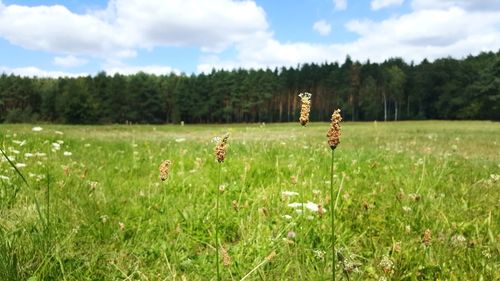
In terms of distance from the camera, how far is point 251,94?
13462 cm

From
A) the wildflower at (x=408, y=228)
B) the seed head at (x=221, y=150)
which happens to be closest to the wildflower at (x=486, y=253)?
the wildflower at (x=408, y=228)

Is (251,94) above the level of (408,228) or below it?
above

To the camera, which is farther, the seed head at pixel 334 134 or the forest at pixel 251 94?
the forest at pixel 251 94

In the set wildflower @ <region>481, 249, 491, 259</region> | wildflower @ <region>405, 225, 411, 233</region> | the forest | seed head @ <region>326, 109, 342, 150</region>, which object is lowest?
wildflower @ <region>481, 249, 491, 259</region>

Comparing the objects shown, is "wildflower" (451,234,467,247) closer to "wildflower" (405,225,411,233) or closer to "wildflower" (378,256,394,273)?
"wildflower" (405,225,411,233)

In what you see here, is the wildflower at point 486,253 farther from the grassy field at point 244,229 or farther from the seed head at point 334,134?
the seed head at point 334,134

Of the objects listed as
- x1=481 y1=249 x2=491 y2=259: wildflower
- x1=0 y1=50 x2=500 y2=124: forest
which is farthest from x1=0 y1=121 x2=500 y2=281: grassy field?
x1=0 y1=50 x2=500 y2=124: forest

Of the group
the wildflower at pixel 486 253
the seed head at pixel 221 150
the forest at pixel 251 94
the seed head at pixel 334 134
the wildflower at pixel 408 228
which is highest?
the forest at pixel 251 94

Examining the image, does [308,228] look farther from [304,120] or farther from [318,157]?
[318,157]

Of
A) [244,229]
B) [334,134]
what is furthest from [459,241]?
[334,134]

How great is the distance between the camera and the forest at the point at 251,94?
379ft

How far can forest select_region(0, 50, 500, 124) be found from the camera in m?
115

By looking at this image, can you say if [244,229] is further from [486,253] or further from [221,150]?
[221,150]

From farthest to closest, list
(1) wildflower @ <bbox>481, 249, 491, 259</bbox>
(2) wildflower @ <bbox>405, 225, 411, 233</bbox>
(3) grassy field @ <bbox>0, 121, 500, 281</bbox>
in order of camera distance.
Answer: 1. (2) wildflower @ <bbox>405, 225, 411, 233</bbox>
2. (1) wildflower @ <bbox>481, 249, 491, 259</bbox>
3. (3) grassy field @ <bbox>0, 121, 500, 281</bbox>
